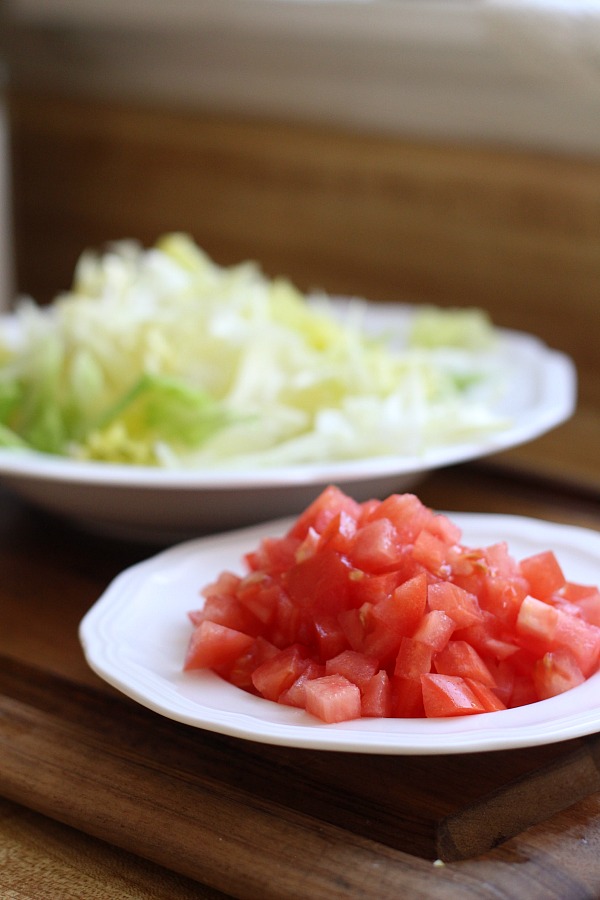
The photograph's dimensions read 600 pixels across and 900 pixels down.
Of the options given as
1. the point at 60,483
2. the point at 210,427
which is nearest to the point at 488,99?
the point at 210,427

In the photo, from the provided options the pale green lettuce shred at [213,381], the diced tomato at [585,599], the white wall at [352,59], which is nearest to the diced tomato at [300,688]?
the diced tomato at [585,599]

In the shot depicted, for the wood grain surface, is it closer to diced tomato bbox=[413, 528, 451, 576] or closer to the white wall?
the white wall

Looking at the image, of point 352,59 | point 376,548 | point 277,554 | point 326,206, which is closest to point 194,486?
point 277,554

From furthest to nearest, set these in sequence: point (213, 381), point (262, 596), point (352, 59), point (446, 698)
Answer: point (352, 59)
point (213, 381)
point (262, 596)
point (446, 698)

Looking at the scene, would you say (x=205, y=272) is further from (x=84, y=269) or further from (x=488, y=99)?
(x=488, y=99)

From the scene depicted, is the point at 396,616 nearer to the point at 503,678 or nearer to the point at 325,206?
the point at 503,678

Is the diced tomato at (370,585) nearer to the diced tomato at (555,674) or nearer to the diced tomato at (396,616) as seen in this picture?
the diced tomato at (396,616)
